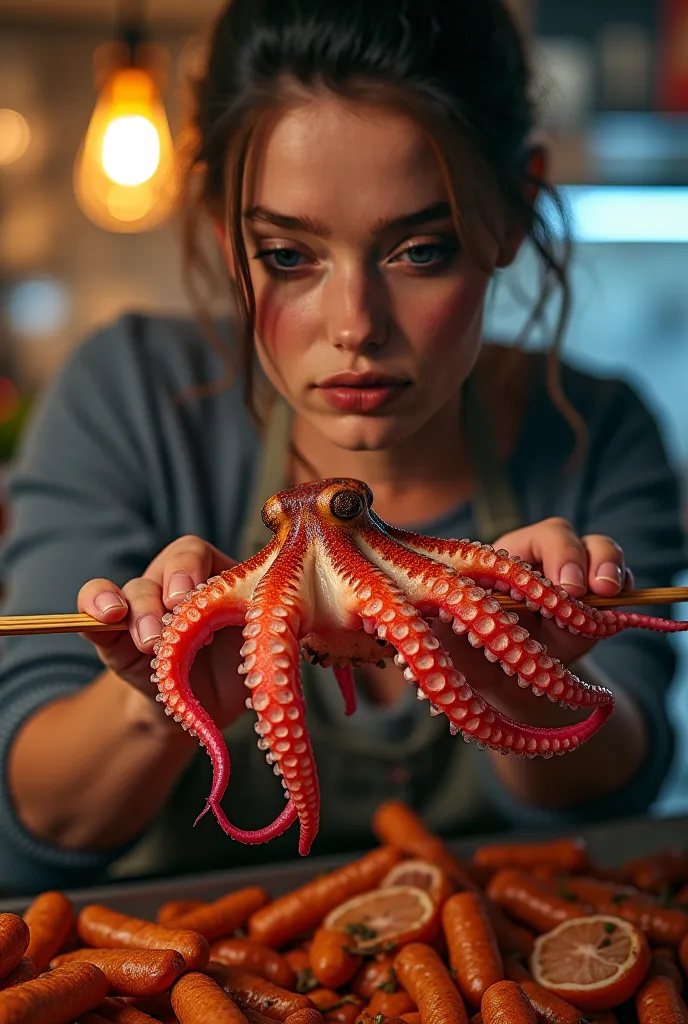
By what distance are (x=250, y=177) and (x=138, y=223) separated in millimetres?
1845

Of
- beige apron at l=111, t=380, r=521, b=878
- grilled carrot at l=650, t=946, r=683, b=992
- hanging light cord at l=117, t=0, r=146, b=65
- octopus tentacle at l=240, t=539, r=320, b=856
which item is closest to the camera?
octopus tentacle at l=240, t=539, r=320, b=856

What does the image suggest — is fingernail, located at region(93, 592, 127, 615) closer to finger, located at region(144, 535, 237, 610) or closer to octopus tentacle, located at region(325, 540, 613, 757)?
finger, located at region(144, 535, 237, 610)

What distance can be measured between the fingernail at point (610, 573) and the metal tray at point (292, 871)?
0.43m

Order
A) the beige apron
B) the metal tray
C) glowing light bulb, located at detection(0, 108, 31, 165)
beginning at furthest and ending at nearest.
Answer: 1. glowing light bulb, located at detection(0, 108, 31, 165)
2. the beige apron
3. the metal tray

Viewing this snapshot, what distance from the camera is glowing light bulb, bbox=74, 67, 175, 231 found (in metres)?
2.23

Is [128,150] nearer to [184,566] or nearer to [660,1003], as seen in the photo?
[184,566]

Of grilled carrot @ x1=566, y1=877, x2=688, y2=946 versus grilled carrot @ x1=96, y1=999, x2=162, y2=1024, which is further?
grilled carrot @ x1=566, y1=877, x2=688, y2=946

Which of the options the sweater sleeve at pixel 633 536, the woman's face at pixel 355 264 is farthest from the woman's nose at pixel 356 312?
the sweater sleeve at pixel 633 536

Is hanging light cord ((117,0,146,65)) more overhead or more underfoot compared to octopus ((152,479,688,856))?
more overhead

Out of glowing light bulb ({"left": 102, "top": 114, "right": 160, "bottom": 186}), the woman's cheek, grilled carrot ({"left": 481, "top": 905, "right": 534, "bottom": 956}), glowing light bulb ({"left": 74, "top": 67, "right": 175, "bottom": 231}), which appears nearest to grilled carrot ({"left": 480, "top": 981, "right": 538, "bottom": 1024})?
grilled carrot ({"left": 481, "top": 905, "right": 534, "bottom": 956})

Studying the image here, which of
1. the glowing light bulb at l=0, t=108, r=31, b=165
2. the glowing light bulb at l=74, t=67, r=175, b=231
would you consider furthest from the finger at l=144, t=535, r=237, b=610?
the glowing light bulb at l=0, t=108, r=31, b=165

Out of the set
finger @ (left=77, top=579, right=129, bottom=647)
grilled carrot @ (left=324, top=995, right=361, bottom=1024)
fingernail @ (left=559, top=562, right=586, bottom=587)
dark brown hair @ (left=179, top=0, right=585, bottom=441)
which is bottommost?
grilled carrot @ (left=324, top=995, right=361, bottom=1024)

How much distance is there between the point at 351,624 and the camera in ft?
2.14

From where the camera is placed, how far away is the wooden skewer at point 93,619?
0.65m
